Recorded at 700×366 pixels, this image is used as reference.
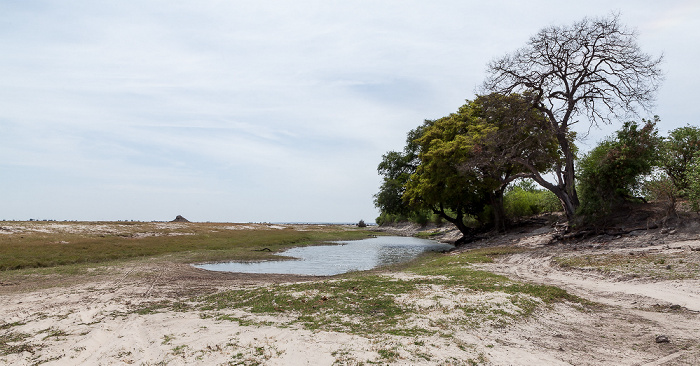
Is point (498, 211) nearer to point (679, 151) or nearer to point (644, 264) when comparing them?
point (679, 151)

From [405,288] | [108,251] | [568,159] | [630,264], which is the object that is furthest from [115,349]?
[568,159]

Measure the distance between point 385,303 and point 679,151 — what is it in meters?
23.8

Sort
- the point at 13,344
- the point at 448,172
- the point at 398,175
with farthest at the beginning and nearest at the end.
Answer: the point at 398,175 → the point at 448,172 → the point at 13,344

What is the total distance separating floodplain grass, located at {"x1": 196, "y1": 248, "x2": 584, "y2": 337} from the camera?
8.12 meters

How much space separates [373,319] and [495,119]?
87.2 ft

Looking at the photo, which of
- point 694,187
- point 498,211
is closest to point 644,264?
point 694,187

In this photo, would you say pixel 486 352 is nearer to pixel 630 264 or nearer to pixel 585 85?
pixel 630 264

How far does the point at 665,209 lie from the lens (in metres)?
20.8

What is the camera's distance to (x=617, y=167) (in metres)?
22.9

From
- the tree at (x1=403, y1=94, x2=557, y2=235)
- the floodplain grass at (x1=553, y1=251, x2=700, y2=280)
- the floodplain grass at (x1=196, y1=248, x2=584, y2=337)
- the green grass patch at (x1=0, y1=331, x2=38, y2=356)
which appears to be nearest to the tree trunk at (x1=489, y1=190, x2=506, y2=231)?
the tree at (x1=403, y1=94, x2=557, y2=235)

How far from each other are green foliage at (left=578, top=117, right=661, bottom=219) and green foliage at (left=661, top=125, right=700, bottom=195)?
0.78 m

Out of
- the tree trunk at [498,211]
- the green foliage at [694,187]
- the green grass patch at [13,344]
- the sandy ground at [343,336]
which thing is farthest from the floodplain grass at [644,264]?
the tree trunk at [498,211]

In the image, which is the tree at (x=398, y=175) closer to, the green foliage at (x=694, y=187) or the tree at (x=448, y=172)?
the tree at (x=448, y=172)

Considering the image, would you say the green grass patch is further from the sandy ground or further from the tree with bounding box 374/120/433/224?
the tree with bounding box 374/120/433/224
